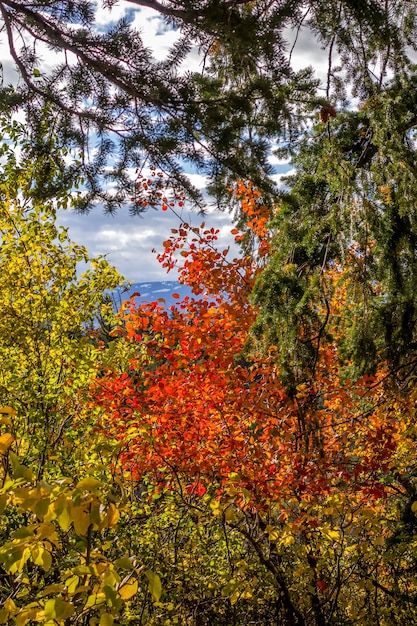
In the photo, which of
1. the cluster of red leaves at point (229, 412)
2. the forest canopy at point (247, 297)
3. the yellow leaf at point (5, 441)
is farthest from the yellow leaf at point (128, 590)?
the cluster of red leaves at point (229, 412)

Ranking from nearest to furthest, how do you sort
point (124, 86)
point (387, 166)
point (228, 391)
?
point (124, 86) < point (387, 166) < point (228, 391)

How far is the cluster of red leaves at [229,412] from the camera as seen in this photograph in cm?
495

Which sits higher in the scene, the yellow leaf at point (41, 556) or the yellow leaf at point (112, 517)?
the yellow leaf at point (112, 517)

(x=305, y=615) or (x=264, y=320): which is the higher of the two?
(x=264, y=320)

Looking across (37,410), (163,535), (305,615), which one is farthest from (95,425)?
(305,615)

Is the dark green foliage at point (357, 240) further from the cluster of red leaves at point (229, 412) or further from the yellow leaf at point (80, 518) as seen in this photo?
the yellow leaf at point (80, 518)

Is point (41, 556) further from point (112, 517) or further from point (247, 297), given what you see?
point (247, 297)

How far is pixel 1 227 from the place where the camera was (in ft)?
19.5

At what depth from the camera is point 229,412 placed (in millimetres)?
6516

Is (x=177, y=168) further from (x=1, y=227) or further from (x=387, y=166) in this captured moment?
(x=1, y=227)

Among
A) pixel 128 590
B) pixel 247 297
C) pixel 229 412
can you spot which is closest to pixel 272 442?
pixel 229 412

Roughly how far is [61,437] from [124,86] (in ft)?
12.1

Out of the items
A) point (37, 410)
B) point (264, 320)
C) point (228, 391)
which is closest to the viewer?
point (264, 320)

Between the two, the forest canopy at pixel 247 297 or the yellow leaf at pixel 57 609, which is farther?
the forest canopy at pixel 247 297
